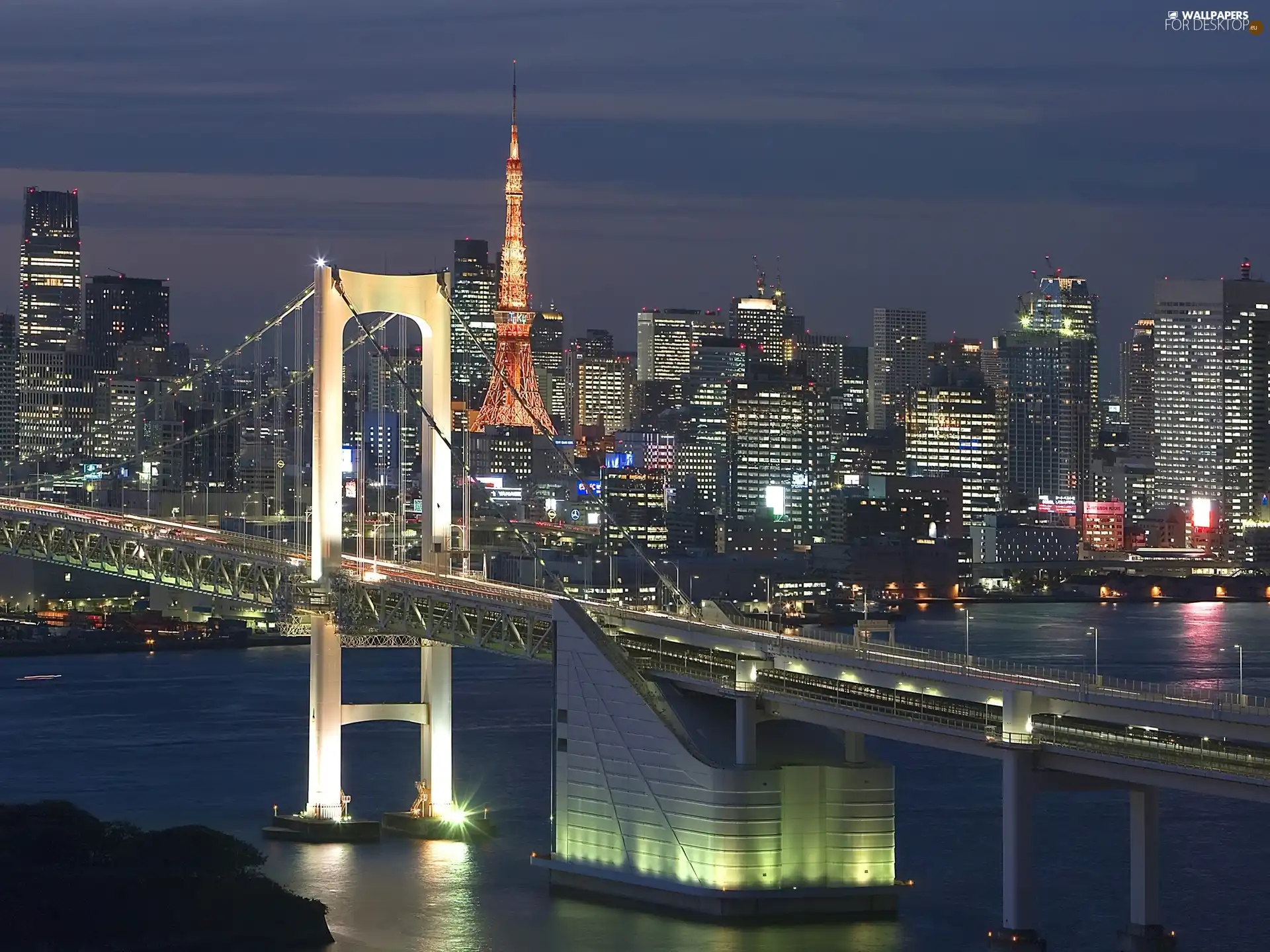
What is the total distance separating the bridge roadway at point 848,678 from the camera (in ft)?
56.4

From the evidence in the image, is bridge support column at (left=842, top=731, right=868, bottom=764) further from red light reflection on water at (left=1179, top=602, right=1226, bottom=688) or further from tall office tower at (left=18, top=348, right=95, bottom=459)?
tall office tower at (left=18, top=348, right=95, bottom=459)

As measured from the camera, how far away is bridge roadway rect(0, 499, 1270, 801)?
56.4ft

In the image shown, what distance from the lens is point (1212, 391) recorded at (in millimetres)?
113438

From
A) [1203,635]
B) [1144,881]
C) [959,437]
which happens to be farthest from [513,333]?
[1144,881]

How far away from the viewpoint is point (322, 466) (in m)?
24.6

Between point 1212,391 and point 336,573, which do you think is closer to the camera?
point 336,573

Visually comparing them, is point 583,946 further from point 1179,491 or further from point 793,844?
point 1179,491

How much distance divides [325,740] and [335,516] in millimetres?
2030

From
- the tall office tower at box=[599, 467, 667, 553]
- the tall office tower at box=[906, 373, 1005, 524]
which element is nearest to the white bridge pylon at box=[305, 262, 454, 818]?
the tall office tower at box=[599, 467, 667, 553]

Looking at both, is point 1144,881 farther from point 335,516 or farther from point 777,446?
point 777,446

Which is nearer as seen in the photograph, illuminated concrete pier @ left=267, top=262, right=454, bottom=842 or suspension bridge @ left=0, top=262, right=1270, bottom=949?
suspension bridge @ left=0, top=262, right=1270, bottom=949

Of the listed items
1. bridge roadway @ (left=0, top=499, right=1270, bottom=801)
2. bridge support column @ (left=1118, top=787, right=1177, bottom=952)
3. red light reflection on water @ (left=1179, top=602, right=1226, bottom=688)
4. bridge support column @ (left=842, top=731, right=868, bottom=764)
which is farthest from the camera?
red light reflection on water @ (left=1179, top=602, right=1226, bottom=688)

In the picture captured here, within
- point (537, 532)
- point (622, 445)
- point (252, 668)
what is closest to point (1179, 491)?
point (622, 445)

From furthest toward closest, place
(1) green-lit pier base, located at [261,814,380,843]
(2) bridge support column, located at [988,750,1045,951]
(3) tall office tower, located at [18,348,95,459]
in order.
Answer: (3) tall office tower, located at [18,348,95,459]
(1) green-lit pier base, located at [261,814,380,843]
(2) bridge support column, located at [988,750,1045,951]
